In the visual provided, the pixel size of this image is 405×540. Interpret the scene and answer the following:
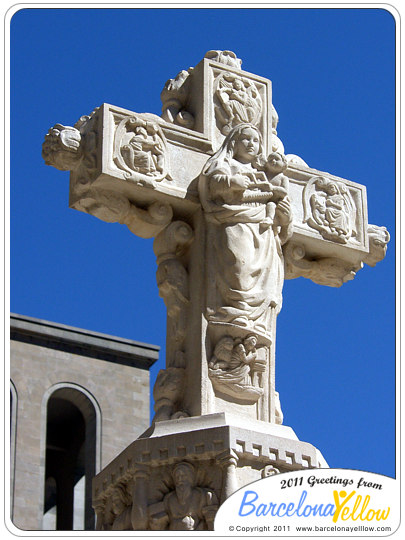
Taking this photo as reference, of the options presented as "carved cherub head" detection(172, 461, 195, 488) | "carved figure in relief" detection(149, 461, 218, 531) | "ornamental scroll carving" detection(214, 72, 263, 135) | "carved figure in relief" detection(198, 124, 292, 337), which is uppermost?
"ornamental scroll carving" detection(214, 72, 263, 135)

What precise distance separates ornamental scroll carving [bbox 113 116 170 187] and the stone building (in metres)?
23.0

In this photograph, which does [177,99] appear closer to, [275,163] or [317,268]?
[275,163]

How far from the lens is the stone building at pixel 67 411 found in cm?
3431

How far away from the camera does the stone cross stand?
35.4 feet

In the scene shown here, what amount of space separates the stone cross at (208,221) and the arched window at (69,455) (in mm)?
22552

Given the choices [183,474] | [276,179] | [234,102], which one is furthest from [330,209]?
[183,474]

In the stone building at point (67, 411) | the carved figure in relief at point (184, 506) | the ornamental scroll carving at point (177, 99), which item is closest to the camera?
the carved figure in relief at point (184, 506)

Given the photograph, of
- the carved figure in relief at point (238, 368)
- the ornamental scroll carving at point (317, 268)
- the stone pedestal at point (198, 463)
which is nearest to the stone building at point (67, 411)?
the ornamental scroll carving at point (317, 268)

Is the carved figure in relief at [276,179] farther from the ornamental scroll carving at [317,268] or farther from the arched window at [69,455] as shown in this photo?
the arched window at [69,455]

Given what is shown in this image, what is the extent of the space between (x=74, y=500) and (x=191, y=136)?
24.1m

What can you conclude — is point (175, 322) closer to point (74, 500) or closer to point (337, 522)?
point (337, 522)

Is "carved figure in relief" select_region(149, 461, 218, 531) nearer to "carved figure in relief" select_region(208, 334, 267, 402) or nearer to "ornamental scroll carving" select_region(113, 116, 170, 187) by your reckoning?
"carved figure in relief" select_region(208, 334, 267, 402)

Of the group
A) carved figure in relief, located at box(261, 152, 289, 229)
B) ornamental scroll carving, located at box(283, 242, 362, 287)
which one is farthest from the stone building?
carved figure in relief, located at box(261, 152, 289, 229)
